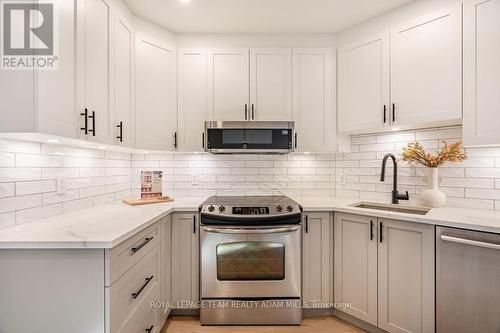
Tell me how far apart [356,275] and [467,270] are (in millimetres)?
714

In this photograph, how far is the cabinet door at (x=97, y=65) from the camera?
142cm

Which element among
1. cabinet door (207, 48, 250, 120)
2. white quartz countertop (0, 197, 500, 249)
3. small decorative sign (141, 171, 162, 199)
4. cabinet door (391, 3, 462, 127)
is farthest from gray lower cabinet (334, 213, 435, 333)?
small decorative sign (141, 171, 162, 199)

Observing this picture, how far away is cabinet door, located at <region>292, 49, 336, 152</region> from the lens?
239cm

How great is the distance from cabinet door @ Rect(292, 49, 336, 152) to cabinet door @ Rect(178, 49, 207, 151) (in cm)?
86

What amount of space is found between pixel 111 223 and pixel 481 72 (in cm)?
246

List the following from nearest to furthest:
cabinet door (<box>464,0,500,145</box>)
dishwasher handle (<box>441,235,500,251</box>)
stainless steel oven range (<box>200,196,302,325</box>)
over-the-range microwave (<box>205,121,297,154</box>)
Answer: dishwasher handle (<box>441,235,500,251</box>) → cabinet door (<box>464,0,500,145</box>) → stainless steel oven range (<box>200,196,302,325</box>) → over-the-range microwave (<box>205,121,297,154</box>)

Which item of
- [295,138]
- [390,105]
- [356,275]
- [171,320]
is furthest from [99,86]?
[356,275]

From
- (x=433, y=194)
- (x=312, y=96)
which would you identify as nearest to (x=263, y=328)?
(x=433, y=194)

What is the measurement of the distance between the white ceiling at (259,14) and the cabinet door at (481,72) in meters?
0.53

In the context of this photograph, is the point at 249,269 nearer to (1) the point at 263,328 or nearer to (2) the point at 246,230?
(2) the point at 246,230

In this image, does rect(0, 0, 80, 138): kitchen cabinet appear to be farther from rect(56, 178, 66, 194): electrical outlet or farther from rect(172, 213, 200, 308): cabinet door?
rect(172, 213, 200, 308): cabinet door

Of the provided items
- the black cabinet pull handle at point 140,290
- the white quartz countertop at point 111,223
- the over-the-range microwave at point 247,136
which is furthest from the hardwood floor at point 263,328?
the over-the-range microwave at point 247,136

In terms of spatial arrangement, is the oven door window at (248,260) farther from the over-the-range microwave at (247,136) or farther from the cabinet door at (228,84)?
the cabinet door at (228,84)

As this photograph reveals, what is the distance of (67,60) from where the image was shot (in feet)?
4.22
